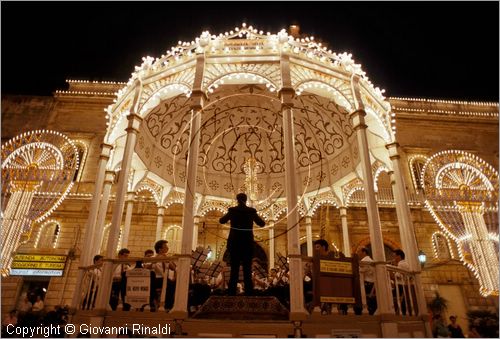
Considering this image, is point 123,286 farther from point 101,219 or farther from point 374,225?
point 374,225

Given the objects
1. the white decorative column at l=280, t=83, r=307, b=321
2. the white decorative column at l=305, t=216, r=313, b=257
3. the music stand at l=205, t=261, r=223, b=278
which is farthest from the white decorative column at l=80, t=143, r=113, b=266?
the white decorative column at l=305, t=216, r=313, b=257

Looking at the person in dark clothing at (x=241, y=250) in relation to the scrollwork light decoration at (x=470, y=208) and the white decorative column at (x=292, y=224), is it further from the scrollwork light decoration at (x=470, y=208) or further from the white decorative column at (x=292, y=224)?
the scrollwork light decoration at (x=470, y=208)

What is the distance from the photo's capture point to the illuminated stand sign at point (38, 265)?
1521 cm

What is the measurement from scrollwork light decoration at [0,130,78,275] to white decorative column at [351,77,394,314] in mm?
10077

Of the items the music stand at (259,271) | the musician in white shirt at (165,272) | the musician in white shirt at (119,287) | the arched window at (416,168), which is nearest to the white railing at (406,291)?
the music stand at (259,271)

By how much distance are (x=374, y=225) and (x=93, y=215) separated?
23.1ft

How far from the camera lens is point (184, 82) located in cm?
830

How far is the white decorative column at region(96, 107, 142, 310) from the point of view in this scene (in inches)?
249

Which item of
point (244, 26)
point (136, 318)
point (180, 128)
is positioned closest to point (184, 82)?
point (244, 26)

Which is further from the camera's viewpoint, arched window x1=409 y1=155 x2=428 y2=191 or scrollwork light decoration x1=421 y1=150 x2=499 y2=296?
arched window x1=409 y1=155 x2=428 y2=191

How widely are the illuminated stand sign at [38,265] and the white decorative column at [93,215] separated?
9137 millimetres

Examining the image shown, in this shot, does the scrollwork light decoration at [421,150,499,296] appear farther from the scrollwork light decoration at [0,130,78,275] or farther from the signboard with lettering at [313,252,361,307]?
the scrollwork light decoration at [0,130,78,275]

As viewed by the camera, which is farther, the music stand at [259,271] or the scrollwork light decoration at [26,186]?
the scrollwork light decoration at [26,186]

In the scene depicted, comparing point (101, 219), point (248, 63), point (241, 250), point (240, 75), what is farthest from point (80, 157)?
point (241, 250)
